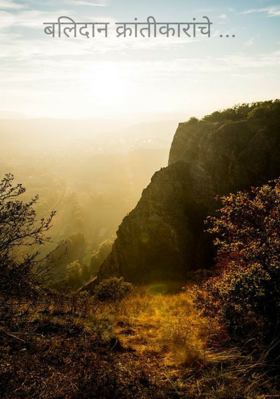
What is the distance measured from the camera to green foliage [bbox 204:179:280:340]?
28.2ft

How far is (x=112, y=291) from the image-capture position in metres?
19.7

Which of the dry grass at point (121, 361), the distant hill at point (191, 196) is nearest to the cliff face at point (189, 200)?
the distant hill at point (191, 196)

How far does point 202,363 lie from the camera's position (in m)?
8.50

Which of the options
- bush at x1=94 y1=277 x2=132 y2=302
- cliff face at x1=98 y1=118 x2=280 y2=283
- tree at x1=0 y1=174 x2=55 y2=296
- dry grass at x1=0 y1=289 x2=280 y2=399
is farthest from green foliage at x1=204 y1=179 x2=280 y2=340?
cliff face at x1=98 y1=118 x2=280 y2=283

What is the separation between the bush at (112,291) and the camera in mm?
18884

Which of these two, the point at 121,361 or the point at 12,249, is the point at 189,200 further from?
the point at 12,249

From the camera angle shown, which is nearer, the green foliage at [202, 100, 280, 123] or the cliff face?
the cliff face

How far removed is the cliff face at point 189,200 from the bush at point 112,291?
341 inches

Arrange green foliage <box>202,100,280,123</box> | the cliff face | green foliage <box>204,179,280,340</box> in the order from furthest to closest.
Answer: green foliage <box>202,100,280,123</box> → the cliff face → green foliage <box>204,179,280,340</box>

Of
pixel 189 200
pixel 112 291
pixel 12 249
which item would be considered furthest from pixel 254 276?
pixel 189 200

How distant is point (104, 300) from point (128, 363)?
10.4 metres

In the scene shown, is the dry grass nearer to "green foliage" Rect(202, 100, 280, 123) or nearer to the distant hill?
the distant hill

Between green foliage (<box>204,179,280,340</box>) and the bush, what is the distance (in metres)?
10.5

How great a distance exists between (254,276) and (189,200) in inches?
963
